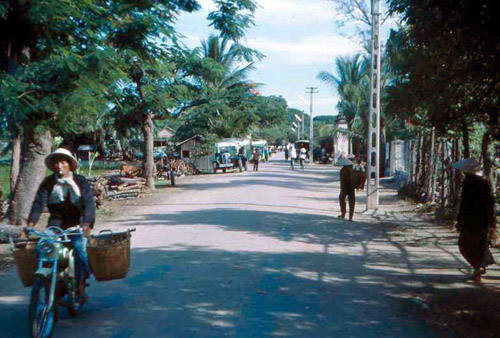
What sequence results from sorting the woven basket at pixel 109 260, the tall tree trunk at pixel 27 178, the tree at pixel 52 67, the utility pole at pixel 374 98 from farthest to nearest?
the utility pole at pixel 374 98
the tall tree trunk at pixel 27 178
the tree at pixel 52 67
the woven basket at pixel 109 260

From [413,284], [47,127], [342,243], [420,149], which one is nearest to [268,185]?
[420,149]

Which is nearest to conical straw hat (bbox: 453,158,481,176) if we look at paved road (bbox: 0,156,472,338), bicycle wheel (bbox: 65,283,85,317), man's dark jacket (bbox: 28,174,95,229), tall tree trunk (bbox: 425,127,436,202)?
paved road (bbox: 0,156,472,338)

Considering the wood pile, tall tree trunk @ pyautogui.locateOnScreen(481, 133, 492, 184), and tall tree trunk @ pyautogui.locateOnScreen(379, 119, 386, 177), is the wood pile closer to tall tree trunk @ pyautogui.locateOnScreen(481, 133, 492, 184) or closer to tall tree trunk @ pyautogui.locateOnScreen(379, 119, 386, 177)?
tall tree trunk @ pyautogui.locateOnScreen(481, 133, 492, 184)

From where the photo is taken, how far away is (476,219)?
25.0 ft

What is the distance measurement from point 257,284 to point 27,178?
7.21m

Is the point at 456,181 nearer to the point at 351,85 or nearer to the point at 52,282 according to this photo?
the point at 52,282

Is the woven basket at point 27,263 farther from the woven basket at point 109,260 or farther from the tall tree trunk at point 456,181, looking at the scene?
the tall tree trunk at point 456,181

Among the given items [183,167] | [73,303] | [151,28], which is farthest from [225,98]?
[73,303]

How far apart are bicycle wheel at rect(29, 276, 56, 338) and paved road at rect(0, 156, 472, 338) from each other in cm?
37

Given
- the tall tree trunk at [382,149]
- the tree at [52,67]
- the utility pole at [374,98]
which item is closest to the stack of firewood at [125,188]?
the utility pole at [374,98]

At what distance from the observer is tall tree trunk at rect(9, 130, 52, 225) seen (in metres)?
12.4

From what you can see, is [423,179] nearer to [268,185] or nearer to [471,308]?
[268,185]

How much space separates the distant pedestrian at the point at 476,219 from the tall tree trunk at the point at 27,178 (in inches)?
338

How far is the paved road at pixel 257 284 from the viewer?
5.59m
